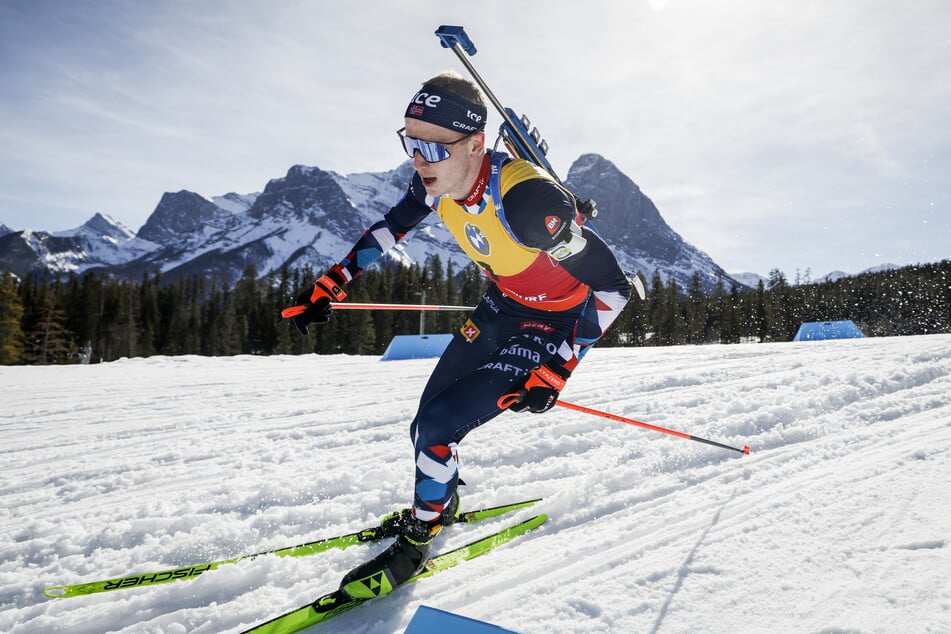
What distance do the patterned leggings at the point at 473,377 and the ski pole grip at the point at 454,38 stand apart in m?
2.20

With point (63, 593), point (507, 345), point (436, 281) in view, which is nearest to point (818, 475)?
point (507, 345)

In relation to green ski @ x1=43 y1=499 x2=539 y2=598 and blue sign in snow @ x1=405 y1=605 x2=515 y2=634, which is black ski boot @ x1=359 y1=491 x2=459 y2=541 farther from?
blue sign in snow @ x1=405 y1=605 x2=515 y2=634

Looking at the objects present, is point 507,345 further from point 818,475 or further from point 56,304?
point 56,304

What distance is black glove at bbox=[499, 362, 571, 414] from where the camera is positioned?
2795mm

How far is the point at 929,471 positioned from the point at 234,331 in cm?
7539

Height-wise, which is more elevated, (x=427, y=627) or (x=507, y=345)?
(x=507, y=345)

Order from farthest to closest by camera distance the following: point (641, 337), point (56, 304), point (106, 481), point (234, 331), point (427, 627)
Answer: point (641, 337) → point (234, 331) → point (56, 304) → point (106, 481) → point (427, 627)

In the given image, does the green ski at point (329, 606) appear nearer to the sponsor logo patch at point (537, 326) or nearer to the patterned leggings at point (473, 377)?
the patterned leggings at point (473, 377)

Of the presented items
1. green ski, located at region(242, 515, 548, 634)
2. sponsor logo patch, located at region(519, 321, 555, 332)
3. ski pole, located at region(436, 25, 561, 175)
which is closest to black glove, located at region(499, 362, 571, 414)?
sponsor logo patch, located at region(519, 321, 555, 332)

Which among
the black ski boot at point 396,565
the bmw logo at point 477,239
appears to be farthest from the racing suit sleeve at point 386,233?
the black ski boot at point 396,565

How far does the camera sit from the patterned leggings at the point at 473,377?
103 inches

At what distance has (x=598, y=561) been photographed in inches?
102

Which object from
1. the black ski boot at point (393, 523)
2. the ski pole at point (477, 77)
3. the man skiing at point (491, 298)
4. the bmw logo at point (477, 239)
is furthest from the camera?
the ski pole at point (477, 77)

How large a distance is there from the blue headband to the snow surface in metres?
2.38
